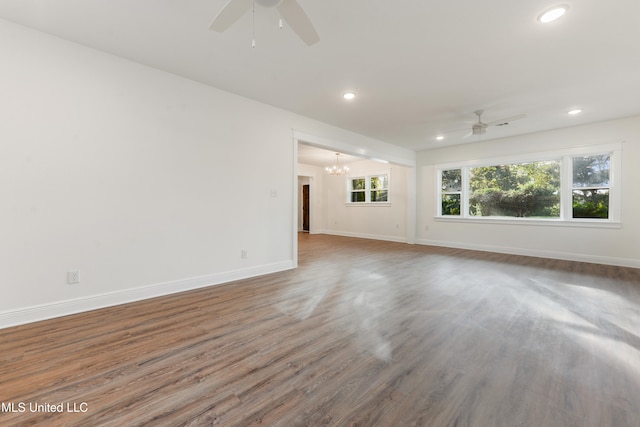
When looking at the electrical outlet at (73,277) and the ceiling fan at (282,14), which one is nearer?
the ceiling fan at (282,14)

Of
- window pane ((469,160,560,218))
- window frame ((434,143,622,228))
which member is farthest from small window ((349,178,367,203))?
window pane ((469,160,560,218))

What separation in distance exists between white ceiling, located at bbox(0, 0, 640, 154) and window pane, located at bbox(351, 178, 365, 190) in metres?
4.91

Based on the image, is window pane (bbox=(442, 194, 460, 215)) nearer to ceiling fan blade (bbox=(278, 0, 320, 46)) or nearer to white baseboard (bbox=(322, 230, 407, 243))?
white baseboard (bbox=(322, 230, 407, 243))

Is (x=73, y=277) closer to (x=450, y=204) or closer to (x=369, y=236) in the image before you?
(x=369, y=236)

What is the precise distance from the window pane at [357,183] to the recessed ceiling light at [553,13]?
684 centimetres

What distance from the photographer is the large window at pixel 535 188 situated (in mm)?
5062

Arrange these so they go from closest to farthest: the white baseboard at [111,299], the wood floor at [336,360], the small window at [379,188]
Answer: the wood floor at [336,360]
the white baseboard at [111,299]
the small window at [379,188]

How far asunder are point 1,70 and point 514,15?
458cm

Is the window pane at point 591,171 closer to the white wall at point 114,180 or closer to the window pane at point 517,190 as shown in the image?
the window pane at point 517,190

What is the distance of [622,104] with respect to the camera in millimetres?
4105

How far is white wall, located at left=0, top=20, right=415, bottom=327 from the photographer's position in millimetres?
2406

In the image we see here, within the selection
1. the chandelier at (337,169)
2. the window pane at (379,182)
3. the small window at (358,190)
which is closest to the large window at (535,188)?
the window pane at (379,182)

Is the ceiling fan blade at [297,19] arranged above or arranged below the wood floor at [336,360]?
above

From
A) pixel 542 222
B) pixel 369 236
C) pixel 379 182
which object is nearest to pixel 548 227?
pixel 542 222
